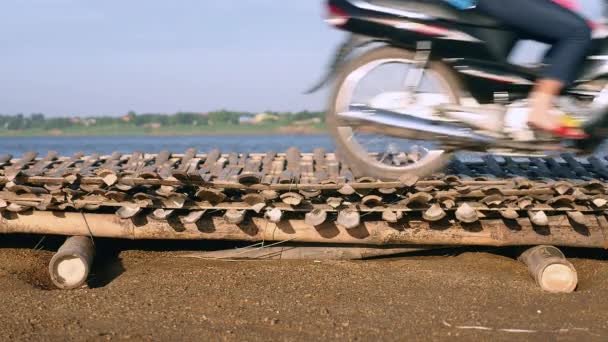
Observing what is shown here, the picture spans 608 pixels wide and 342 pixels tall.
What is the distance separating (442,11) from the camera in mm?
5605

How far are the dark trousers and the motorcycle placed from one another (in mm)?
119

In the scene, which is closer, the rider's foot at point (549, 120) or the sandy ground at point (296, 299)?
the sandy ground at point (296, 299)

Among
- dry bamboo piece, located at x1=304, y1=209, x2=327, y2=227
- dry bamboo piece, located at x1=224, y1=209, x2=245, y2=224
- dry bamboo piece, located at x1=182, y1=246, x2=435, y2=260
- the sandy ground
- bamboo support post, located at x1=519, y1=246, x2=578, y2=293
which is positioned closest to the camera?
the sandy ground

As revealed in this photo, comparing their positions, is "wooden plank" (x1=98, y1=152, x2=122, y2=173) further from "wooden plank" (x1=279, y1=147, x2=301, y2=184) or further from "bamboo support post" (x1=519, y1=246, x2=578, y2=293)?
"bamboo support post" (x1=519, y1=246, x2=578, y2=293)

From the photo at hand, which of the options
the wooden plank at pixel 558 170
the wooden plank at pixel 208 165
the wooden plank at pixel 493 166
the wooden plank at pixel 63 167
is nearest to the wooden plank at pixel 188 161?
the wooden plank at pixel 208 165

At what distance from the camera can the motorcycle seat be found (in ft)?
18.3

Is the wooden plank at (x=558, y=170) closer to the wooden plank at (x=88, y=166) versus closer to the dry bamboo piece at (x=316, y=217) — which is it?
the dry bamboo piece at (x=316, y=217)

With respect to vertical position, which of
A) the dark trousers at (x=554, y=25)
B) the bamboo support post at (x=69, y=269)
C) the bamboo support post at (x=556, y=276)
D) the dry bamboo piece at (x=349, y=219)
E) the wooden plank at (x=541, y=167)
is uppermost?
the dark trousers at (x=554, y=25)

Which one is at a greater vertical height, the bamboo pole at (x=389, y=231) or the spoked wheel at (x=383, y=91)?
the spoked wheel at (x=383, y=91)

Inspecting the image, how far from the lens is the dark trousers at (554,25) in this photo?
543cm

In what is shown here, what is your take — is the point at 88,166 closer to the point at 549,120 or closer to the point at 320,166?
the point at 320,166

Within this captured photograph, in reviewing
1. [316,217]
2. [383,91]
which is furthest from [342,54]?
[316,217]

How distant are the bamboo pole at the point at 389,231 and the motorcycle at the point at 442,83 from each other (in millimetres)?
936

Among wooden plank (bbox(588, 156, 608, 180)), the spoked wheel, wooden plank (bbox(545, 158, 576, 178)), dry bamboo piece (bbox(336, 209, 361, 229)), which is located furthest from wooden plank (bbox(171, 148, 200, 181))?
wooden plank (bbox(588, 156, 608, 180))
